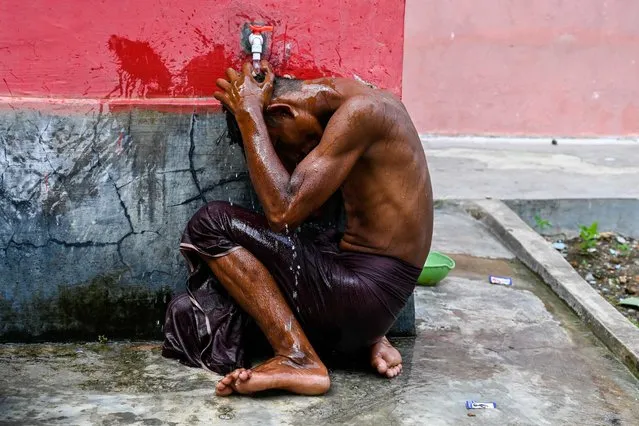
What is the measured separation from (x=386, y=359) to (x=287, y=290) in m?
0.51

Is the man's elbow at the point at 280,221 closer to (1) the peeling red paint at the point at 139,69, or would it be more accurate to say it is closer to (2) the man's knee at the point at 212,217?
(2) the man's knee at the point at 212,217

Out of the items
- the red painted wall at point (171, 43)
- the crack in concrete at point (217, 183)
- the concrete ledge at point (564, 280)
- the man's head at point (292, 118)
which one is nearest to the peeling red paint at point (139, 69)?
the red painted wall at point (171, 43)

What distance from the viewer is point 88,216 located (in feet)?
12.3

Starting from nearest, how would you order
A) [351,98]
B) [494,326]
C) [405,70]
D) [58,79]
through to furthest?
[351,98], [58,79], [494,326], [405,70]

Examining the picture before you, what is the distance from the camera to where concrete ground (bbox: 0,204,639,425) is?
320 centimetres

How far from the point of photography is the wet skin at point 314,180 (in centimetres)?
326

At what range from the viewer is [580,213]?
6.64 meters

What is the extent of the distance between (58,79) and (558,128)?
21.9 ft

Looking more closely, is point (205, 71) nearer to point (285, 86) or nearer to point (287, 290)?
point (285, 86)

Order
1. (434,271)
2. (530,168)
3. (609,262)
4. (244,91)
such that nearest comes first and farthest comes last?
(244,91)
(434,271)
(609,262)
(530,168)

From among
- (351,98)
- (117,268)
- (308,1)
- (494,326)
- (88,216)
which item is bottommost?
(494,326)

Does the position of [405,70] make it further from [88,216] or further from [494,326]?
[88,216]

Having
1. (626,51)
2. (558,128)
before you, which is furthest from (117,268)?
(626,51)

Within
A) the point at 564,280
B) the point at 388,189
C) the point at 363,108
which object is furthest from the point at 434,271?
the point at 363,108
